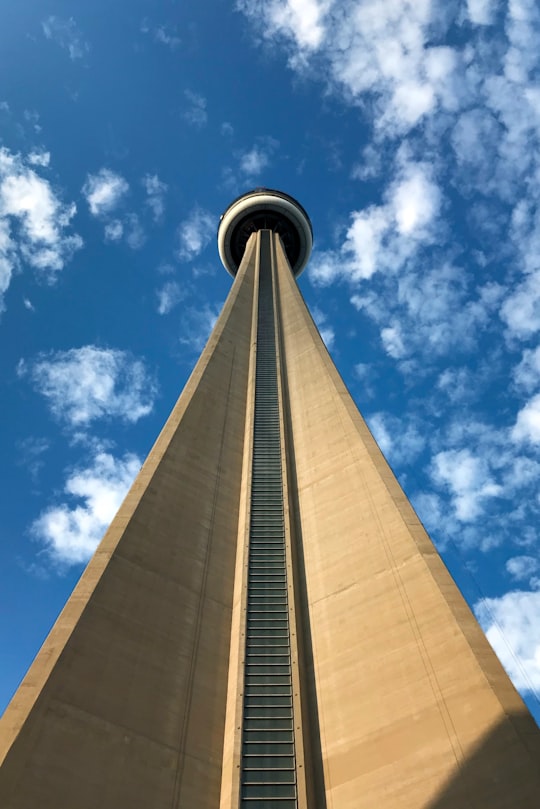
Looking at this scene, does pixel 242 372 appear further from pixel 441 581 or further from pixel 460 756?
pixel 460 756

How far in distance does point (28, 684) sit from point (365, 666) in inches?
218

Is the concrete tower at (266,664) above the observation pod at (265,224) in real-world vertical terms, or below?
below

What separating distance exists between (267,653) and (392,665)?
2449 mm

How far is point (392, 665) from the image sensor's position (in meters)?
10.4

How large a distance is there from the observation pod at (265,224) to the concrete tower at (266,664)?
3264cm

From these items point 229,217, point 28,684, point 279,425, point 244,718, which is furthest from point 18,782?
point 229,217

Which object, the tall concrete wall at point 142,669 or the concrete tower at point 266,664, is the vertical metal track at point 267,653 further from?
the tall concrete wall at point 142,669

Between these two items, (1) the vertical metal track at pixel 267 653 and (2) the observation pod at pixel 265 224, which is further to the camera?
(2) the observation pod at pixel 265 224

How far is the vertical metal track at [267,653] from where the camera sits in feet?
30.4

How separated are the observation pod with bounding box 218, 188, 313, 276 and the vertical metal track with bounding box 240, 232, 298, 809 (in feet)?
101

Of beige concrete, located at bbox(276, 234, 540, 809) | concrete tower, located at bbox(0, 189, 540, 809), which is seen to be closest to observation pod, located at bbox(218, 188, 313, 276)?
concrete tower, located at bbox(0, 189, 540, 809)

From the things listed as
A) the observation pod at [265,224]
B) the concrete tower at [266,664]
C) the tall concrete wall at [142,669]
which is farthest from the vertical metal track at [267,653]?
the observation pod at [265,224]

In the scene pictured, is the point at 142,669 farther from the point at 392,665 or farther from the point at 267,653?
the point at 392,665

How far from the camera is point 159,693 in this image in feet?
33.6
